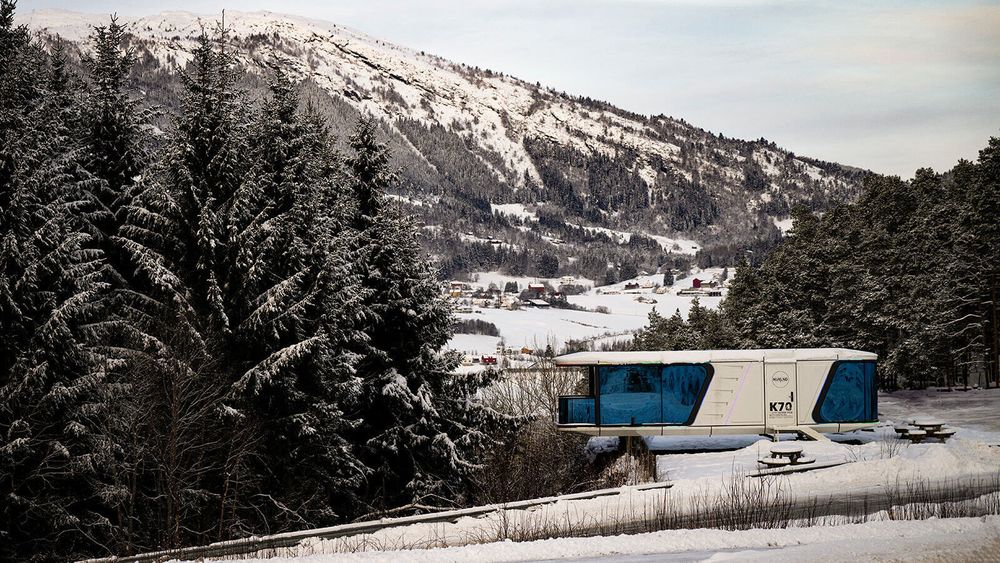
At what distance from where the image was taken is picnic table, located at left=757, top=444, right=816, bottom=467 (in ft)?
73.6

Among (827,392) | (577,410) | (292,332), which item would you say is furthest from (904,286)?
(292,332)

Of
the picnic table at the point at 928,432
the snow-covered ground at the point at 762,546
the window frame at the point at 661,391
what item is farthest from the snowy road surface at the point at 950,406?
the snow-covered ground at the point at 762,546

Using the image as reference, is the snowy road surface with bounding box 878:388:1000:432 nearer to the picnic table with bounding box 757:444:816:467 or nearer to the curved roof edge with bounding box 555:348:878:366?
the curved roof edge with bounding box 555:348:878:366

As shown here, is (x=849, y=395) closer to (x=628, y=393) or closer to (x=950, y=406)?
(x=628, y=393)

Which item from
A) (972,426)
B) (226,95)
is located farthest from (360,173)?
(972,426)

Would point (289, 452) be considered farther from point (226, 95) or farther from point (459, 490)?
point (226, 95)

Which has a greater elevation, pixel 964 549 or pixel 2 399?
pixel 2 399

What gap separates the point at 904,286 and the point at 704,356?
3083cm

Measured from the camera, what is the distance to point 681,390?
2828 centimetres

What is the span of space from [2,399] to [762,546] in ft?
52.6

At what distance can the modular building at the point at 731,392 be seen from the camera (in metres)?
28.1

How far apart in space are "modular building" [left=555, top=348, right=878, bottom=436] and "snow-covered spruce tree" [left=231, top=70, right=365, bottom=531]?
→ 8.11 meters

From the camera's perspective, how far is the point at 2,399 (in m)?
19.3

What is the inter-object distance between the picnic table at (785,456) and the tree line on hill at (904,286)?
2681 cm
